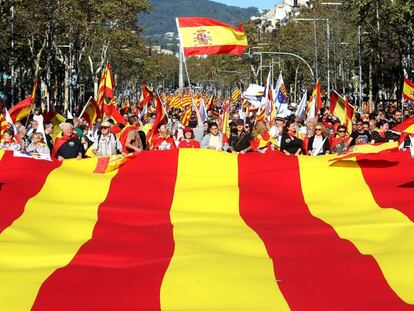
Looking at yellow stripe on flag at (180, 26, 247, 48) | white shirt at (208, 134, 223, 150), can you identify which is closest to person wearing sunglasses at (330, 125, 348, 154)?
white shirt at (208, 134, 223, 150)

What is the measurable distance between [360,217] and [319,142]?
5.73m

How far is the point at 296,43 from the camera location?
68.5 metres

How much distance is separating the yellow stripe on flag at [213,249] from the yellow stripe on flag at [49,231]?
717 millimetres

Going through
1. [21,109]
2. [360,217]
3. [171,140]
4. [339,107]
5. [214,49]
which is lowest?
[339,107]

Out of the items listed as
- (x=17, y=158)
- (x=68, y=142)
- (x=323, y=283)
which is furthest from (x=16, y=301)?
(x=68, y=142)

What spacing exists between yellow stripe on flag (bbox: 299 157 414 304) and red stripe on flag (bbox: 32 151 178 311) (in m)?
1.30

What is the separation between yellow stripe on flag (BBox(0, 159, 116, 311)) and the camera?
498cm

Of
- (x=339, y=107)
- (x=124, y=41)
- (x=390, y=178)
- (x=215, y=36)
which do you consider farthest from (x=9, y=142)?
(x=124, y=41)

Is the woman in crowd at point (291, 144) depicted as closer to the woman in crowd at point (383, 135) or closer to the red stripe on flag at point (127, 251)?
the woman in crowd at point (383, 135)

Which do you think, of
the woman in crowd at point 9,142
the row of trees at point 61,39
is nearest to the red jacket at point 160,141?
the woman in crowd at point 9,142

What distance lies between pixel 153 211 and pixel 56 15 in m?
37.5

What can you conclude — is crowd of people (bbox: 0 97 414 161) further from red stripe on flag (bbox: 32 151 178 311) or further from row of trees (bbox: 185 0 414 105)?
row of trees (bbox: 185 0 414 105)

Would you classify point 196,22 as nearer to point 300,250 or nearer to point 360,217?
point 360,217

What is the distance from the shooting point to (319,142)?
12.6 m
